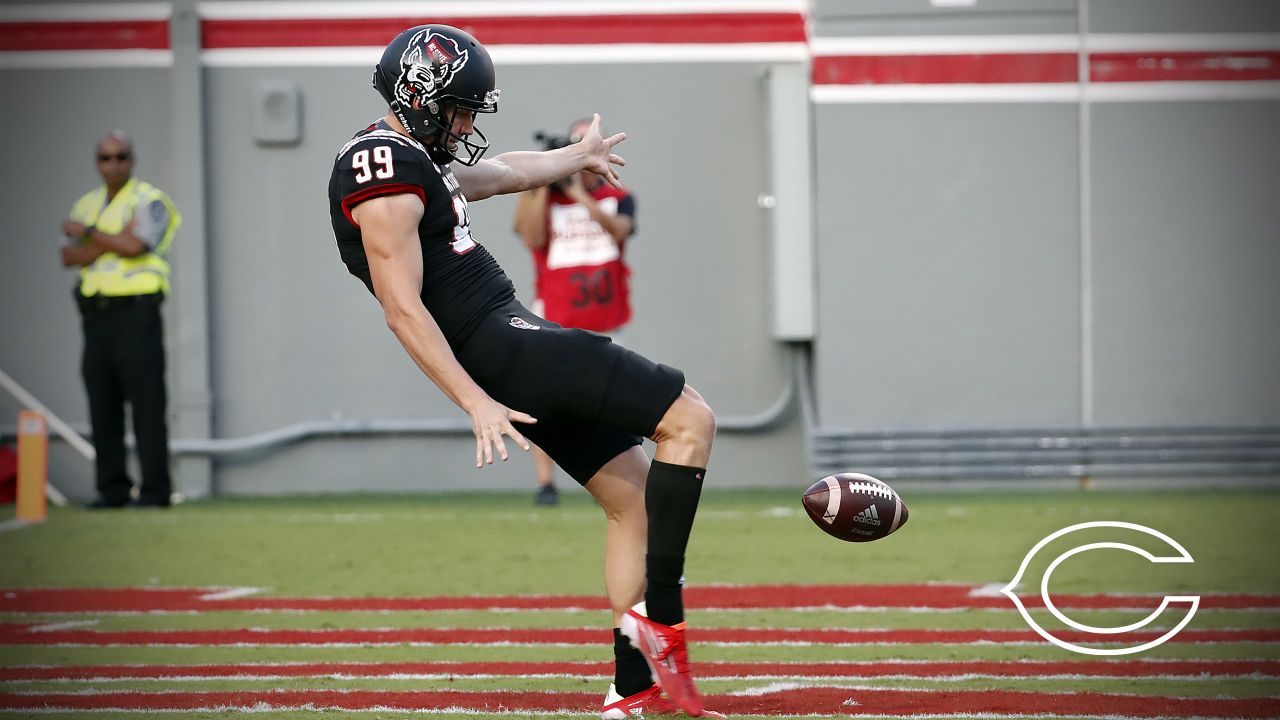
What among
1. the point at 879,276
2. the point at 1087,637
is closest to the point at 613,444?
the point at 1087,637

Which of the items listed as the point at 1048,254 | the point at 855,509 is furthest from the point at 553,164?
the point at 1048,254

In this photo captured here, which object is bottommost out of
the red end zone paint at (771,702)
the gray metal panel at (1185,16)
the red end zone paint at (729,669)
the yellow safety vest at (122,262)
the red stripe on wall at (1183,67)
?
the red end zone paint at (729,669)

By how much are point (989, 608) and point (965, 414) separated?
16.4ft

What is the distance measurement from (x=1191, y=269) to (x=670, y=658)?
7999mm

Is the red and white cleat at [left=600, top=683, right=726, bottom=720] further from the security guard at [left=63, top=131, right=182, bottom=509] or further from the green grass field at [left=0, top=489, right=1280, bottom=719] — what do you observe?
the security guard at [left=63, top=131, right=182, bottom=509]

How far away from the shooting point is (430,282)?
4305 millimetres

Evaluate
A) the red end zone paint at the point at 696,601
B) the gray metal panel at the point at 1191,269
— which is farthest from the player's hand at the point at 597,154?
the gray metal panel at the point at 1191,269

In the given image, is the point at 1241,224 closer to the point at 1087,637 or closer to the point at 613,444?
the point at 1087,637

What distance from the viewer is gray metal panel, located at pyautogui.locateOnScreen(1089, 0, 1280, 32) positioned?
11188 millimetres

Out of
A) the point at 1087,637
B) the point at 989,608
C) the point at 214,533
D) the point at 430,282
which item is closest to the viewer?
the point at 430,282

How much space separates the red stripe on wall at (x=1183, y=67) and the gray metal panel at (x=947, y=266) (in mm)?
374

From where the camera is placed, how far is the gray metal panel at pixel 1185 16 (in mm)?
11188

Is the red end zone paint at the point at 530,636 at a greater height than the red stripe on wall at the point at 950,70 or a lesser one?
lesser

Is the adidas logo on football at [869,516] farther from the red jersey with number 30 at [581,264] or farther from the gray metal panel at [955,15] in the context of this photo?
the gray metal panel at [955,15]
